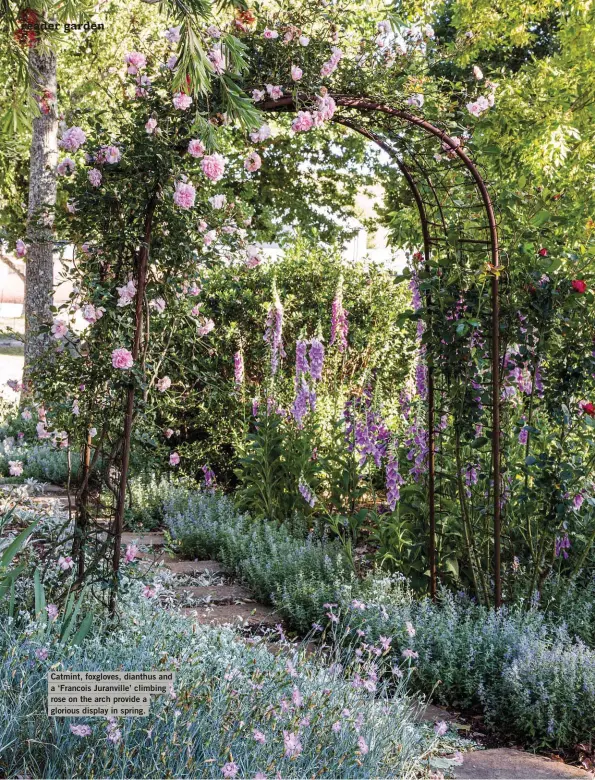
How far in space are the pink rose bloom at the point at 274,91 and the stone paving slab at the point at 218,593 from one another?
2.37 metres

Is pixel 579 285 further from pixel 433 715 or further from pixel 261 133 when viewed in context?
pixel 433 715

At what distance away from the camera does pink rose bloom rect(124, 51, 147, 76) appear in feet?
9.97

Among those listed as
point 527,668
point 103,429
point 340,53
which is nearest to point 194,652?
point 103,429

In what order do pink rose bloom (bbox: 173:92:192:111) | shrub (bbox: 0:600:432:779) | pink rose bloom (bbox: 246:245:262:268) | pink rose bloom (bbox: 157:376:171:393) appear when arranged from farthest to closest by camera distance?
1. pink rose bloom (bbox: 246:245:262:268)
2. pink rose bloom (bbox: 157:376:171:393)
3. pink rose bloom (bbox: 173:92:192:111)
4. shrub (bbox: 0:600:432:779)

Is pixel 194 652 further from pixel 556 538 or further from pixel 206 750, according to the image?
pixel 556 538

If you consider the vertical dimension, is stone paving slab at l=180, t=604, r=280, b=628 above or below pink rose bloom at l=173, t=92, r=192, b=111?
below

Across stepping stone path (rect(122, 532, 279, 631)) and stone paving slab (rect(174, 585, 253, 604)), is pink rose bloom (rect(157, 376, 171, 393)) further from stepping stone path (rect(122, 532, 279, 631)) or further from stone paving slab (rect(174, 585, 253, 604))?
stone paving slab (rect(174, 585, 253, 604))

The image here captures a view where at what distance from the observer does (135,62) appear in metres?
3.05

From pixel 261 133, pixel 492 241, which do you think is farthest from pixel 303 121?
pixel 492 241

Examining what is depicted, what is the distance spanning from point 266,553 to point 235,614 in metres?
0.61

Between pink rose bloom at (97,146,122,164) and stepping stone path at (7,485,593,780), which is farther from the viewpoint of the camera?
pink rose bloom at (97,146,122,164)

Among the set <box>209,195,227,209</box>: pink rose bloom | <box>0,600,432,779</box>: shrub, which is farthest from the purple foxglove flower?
<box>0,600,432,779</box>: shrub

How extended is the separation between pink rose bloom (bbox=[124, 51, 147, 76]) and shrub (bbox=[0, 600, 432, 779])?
2.16 meters

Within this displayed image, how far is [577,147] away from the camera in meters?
6.52
